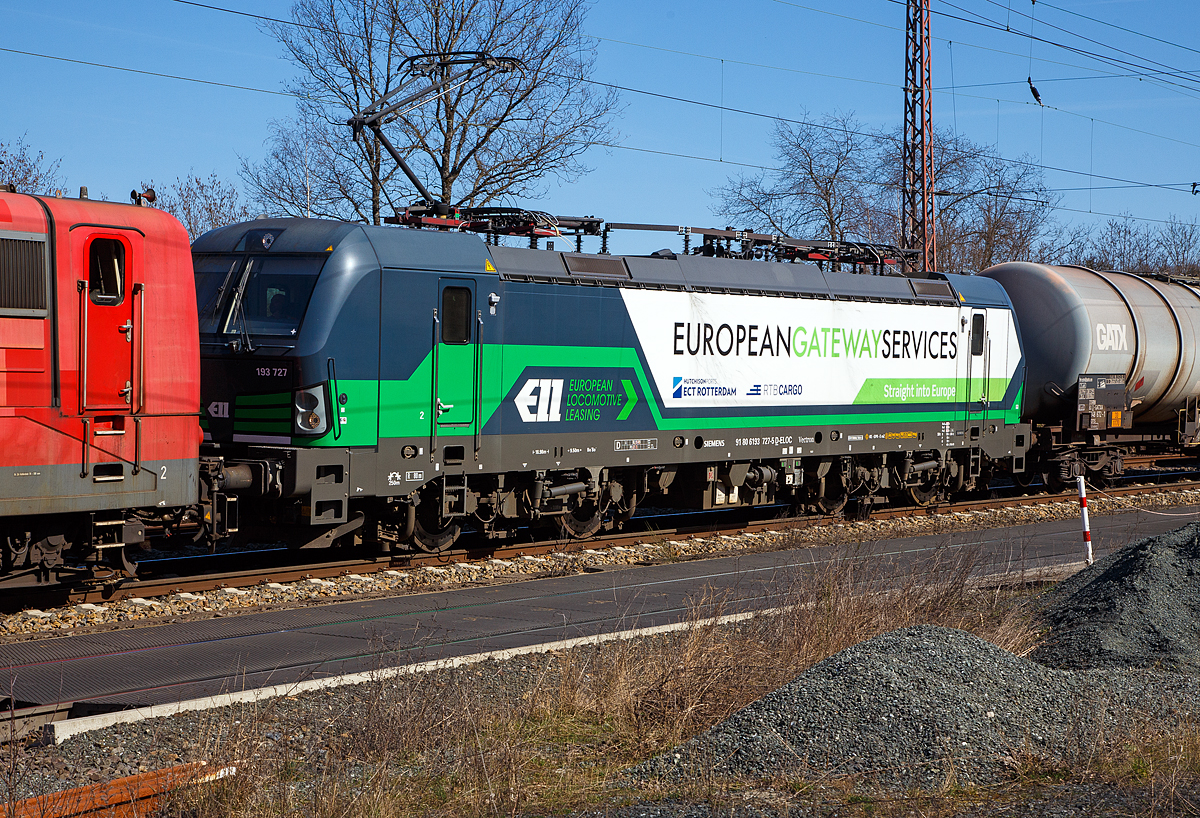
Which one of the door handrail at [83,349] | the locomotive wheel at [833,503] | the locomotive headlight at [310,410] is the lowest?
the locomotive wheel at [833,503]

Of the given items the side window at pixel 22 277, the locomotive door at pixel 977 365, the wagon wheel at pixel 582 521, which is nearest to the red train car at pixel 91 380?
the side window at pixel 22 277

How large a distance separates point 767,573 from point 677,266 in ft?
15.4

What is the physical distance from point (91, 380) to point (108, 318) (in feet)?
1.84

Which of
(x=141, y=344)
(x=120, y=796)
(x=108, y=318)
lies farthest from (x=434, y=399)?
(x=120, y=796)

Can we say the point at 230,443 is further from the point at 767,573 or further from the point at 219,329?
the point at 767,573

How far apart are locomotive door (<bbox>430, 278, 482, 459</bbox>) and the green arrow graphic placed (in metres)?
2.35

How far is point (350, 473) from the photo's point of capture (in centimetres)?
1193

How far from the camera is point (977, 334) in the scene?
19.5 m

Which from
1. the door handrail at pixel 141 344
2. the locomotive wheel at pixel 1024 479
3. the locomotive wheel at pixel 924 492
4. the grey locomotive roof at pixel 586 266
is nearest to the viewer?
the door handrail at pixel 141 344

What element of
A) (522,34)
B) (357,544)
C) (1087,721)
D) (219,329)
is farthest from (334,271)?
(522,34)

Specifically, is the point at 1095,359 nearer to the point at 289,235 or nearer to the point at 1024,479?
the point at 1024,479

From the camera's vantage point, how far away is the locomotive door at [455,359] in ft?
41.6

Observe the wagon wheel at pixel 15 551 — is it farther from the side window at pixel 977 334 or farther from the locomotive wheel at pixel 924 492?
the side window at pixel 977 334

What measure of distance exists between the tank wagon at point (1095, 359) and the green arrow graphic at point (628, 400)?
A: 1003 centimetres
